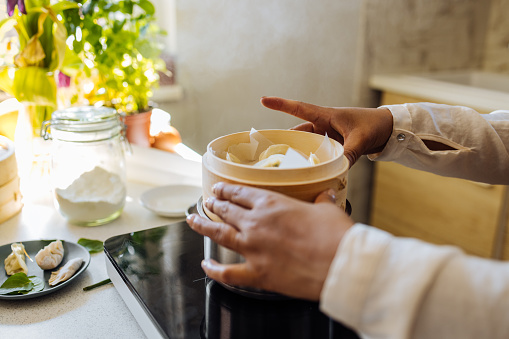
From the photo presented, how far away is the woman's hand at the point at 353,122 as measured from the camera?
35.6 inches

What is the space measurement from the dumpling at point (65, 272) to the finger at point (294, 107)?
445mm

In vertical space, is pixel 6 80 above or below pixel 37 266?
above

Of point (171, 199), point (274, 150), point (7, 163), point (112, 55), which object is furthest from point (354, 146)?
point (112, 55)

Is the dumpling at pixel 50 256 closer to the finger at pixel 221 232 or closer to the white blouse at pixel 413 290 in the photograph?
the finger at pixel 221 232

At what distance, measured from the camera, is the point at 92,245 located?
0.98 m

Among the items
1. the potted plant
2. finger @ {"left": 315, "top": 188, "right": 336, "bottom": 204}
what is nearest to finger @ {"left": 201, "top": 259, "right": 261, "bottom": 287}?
finger @ {"left": 315, "top": 188, "right": 336, "bottom": 204}

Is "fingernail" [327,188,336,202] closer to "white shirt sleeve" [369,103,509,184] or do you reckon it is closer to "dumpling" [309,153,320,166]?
"dumpling" [309,153,320,166]

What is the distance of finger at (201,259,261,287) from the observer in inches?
21.9

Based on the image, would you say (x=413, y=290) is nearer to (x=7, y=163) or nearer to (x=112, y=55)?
(x=7, y=163)

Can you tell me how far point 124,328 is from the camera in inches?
29.2

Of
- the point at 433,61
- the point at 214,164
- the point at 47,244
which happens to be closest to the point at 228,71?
the point at 433,61

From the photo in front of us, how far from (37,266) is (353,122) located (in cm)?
65

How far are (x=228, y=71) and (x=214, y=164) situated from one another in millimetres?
1617

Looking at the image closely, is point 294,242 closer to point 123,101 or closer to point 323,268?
point 323,268
